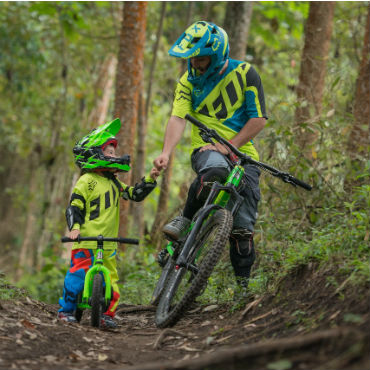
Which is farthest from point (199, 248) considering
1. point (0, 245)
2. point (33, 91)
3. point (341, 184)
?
→ point (0, 245)

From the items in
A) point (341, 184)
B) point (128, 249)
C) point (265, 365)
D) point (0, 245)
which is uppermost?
point (341, 184)

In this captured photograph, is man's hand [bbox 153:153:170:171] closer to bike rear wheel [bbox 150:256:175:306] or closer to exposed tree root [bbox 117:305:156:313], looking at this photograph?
bike rear wheel [bbox 150:256:175:306]

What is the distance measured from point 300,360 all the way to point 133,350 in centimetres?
206

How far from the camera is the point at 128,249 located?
11617 mm

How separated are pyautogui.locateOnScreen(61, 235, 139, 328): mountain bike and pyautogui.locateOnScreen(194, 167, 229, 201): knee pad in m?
0.84

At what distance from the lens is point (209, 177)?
553 cm

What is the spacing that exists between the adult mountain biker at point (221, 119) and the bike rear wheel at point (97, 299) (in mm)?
804

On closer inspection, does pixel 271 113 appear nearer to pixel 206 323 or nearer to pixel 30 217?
pixel 206 323

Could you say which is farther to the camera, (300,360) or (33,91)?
(33,91)

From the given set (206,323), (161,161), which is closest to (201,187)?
(161,161)

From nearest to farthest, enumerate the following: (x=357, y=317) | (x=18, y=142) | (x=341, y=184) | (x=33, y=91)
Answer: (x=357, y=317) → (x=341, y=184) → (x=33, y=91) → (x=18, y=142)

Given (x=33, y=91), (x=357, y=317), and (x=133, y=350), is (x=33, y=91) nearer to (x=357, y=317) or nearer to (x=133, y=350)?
(x=133, y=350)

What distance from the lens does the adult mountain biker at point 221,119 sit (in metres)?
5.63

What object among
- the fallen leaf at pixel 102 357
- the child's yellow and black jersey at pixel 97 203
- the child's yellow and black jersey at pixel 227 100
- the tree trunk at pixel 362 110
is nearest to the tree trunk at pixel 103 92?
the tree trunk at pixel 362 110
